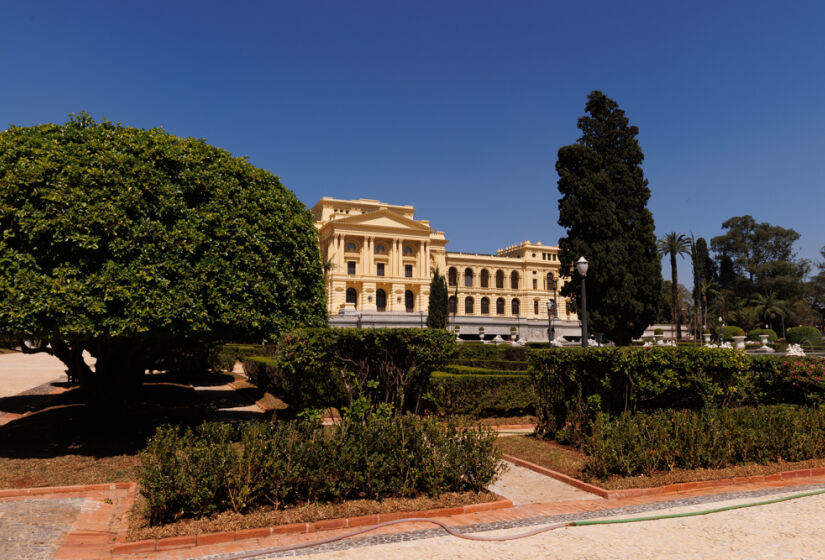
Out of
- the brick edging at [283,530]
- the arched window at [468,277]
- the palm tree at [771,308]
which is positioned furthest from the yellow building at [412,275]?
the brick edging at [283,530]

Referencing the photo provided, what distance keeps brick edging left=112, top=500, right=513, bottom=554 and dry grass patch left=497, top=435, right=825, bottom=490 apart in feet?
6.11

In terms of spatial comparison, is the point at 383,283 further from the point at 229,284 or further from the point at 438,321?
the point at 229,284

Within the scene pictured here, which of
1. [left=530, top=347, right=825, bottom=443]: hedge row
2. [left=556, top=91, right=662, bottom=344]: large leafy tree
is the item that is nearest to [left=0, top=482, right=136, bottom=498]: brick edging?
[left=530, top=347, right=825, bottom=443]: hedge row

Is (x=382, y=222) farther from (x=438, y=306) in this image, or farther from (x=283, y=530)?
(x=283, y=530)

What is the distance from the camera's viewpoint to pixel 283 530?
203 inches

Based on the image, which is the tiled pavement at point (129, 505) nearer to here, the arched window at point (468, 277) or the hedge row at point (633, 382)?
the hedge row at point (633, 382)

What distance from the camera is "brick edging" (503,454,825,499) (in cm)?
649

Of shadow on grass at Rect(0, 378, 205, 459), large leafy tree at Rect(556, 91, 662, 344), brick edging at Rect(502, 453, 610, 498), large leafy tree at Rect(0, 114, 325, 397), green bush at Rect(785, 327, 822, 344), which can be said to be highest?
large leafy tree at Rect(556, 91, 662, 344)

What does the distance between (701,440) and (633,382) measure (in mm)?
1660

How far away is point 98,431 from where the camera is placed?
390 inches

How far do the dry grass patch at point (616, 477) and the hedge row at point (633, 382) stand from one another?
0.45 meters

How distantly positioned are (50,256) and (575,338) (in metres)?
55.4

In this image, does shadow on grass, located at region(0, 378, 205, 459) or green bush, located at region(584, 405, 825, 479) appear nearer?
green bush, located at region(584, 405, 825, 479)

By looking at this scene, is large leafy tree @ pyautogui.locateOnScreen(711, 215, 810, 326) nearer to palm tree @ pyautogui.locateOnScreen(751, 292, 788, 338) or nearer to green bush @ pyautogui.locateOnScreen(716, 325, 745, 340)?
palm tree @ pyautogui.locateOnScreen(751, 292, 788, 338)
